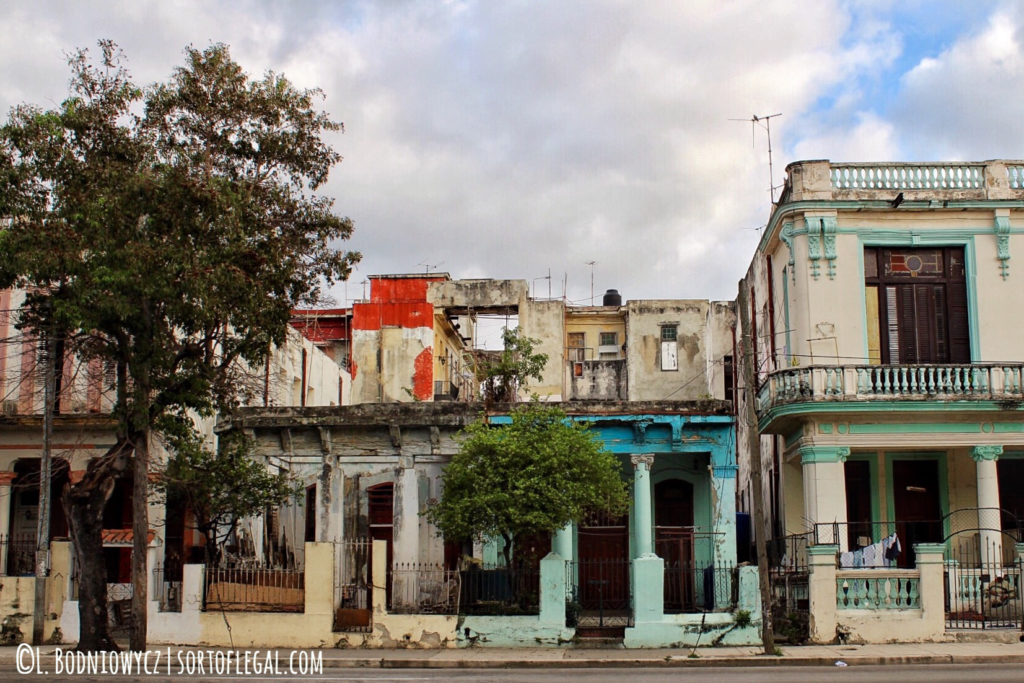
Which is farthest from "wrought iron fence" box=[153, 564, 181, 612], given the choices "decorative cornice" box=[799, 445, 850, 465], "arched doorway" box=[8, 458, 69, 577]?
"decorative cornice" box=[799, 445, 850, 465]

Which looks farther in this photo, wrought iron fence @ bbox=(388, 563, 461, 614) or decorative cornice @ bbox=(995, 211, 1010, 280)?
decorative cornice @ bbox=(995, 211, 1010, 280)

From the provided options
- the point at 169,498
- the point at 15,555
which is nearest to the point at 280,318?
the point at 169,498

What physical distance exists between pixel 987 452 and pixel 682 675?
10.1 meters

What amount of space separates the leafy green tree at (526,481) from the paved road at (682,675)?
325cm

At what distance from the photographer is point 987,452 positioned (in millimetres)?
23250

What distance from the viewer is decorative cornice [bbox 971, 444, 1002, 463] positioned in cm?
2323

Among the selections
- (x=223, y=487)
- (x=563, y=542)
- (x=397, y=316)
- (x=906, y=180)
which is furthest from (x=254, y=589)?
(x=397, y=316)

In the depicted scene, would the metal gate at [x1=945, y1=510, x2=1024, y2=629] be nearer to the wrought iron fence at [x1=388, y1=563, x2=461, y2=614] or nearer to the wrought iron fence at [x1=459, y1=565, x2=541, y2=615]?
the wrought iron fence at [x1=459, y1=565, x2=541, y2=615]

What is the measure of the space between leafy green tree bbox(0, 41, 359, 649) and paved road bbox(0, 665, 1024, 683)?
4340 millimetres

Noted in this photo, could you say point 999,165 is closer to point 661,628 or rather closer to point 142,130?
point 661,628

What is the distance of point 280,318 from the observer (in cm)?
1989

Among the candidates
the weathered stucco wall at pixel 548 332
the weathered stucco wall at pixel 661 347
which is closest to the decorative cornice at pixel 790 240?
the weathered stucco wall at pixel 661 347

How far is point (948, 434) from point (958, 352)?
2.20 metres

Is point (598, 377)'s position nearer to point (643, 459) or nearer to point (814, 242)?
point (814, 242)
